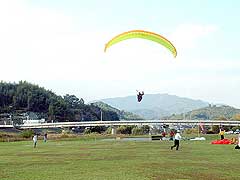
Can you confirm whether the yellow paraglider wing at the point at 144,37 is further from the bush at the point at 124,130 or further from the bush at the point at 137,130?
the bush at the point at 124,130

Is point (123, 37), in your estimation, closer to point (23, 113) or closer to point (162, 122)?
point (162, 122)

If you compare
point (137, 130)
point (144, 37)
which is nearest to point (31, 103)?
point (137, 130)

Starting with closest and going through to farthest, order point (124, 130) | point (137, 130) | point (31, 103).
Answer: point (137, 130), point (124, 130), point (31, 103)

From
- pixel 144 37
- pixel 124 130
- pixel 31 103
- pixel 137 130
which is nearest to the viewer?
pixel 144 37

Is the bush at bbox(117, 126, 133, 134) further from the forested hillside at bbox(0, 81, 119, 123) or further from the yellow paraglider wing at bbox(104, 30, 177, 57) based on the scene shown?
the yellow paraglider wing at bbox(104, 30, 177, 57)

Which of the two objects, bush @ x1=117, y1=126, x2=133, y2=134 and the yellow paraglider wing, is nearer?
the yellow paraglider wing

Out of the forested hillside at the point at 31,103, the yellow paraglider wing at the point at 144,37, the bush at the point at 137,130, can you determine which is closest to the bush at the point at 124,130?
the bush at the point at 137,130

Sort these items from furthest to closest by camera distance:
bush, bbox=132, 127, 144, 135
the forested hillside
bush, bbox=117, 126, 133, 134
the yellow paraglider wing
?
the forested hillside, bush, bbox=117, 126, 133, 134, bush, bbox=132, 127, 144, 135, the yellow paraglider wing

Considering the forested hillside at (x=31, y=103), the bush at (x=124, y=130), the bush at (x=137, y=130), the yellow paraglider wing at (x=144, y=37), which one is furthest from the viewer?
the forested hillside at (x=31, y=103)

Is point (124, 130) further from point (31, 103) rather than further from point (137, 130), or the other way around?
point (31, 103)

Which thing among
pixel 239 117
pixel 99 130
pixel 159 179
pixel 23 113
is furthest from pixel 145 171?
pixel 23 113

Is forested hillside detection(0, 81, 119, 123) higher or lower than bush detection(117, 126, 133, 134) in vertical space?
higher

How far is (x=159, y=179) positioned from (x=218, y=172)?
347 centimetres

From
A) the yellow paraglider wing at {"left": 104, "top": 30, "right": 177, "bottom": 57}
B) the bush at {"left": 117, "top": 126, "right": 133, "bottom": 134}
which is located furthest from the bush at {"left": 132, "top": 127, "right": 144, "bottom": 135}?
the yellow paraglider wing at {"left": 104, "top": 30, "right": 177, "bottom": 57}
